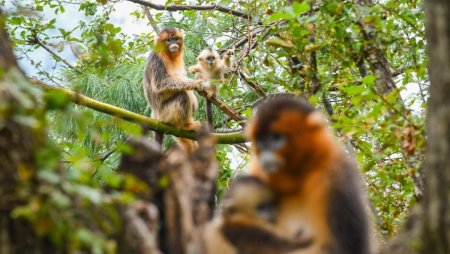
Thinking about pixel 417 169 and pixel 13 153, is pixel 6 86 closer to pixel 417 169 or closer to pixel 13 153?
pixel 13 153

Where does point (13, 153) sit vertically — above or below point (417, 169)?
below

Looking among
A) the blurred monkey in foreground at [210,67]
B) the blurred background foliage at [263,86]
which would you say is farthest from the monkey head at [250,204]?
the blurred monkey in foreground at [210,67]

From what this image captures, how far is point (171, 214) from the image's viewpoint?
2.21 metres

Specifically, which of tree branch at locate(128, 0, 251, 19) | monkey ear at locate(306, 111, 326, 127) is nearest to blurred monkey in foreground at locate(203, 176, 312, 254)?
monkey ear at locate(306, 111, 326, 127)

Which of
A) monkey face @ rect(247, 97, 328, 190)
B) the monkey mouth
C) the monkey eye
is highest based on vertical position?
the monkey eye

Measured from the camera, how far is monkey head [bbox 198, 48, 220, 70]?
7.48 m

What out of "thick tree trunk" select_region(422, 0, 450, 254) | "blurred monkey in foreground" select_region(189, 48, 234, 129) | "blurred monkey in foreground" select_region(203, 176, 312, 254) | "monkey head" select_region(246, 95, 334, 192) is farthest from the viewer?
"blurred monkey in foreground" select_region(189, 48, 234, 129)

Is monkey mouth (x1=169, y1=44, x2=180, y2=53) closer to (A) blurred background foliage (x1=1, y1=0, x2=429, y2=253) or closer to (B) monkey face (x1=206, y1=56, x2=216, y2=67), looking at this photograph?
(A) blurred background foliage (x1=1, y1=0, x2=429, y2=253)

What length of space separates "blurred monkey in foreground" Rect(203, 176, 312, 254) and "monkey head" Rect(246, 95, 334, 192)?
9 cm

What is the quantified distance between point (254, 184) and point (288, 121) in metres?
0.29

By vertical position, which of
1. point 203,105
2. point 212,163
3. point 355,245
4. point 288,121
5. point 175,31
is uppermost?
point 175,31

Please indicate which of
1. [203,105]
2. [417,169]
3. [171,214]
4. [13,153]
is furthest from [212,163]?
[203,105]

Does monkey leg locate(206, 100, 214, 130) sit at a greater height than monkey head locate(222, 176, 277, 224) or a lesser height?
greater

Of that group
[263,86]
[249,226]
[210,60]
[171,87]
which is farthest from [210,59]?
[249,226]
